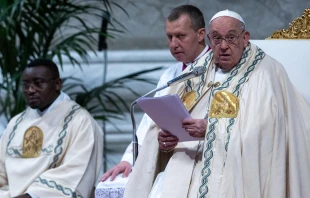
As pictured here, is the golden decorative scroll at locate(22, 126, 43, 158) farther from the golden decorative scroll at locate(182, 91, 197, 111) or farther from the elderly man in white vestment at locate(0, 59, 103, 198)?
the golden decorative scroll at locate(182, 91, 197, 111)

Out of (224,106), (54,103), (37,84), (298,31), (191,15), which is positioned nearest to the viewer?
(224,106)

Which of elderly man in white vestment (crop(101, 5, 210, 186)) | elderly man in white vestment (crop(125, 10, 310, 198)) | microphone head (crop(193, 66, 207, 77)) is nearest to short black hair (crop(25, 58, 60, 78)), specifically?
elderly man in white vestment (crop(101, 5, 210, 186))

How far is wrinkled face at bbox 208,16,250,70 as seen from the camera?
4.71 metres

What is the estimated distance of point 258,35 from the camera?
7230mm

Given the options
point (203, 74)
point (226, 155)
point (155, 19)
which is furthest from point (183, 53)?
point (155, 19)

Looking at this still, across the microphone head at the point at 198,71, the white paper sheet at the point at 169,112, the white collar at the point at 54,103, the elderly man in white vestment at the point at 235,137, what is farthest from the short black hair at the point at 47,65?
the microphone head at the point at 198,71

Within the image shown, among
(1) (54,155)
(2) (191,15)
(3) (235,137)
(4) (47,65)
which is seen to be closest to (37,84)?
(4) (47,65)

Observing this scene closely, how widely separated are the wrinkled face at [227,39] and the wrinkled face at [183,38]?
496 millimetres

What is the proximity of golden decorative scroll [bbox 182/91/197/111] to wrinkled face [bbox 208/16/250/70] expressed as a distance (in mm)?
251

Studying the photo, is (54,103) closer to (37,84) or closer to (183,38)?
(37,84)

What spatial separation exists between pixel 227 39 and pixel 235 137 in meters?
0.52

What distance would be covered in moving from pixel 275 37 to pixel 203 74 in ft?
2.47

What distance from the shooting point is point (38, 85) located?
629 centimetres

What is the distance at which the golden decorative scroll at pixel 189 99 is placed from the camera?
193 inches
